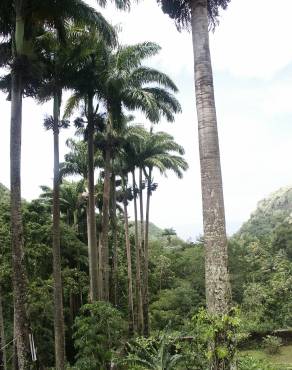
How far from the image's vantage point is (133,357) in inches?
398

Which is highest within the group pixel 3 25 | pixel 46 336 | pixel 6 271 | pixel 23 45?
pixel 3 25

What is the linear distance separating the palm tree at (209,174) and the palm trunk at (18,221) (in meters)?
4.62

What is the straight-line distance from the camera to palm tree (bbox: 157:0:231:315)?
21.9ft

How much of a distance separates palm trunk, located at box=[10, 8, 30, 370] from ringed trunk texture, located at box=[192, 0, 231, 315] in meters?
4.62

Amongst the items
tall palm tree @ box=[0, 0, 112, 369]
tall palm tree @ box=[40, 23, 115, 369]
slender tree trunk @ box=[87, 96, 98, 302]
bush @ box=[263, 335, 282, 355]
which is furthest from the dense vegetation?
tall palm tree @ box=[0, 0, 112, 369]

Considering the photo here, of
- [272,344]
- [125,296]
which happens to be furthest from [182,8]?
[125,296]

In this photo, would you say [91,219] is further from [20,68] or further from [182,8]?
[182,8]

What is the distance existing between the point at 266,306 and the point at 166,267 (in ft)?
41.5

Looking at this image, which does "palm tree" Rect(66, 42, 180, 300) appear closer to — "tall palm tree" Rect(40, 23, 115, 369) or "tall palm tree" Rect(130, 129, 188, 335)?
"tall palm tree" Rect(40, 23, 115, 369)

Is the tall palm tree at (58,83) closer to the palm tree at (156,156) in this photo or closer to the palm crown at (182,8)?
the palm crown at (182,8)

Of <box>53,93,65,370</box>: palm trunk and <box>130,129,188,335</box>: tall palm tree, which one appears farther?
<box>130,129,188,335</box>: tall palm tree

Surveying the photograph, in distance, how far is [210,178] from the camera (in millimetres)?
7008

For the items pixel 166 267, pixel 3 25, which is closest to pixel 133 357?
pixel 3 25

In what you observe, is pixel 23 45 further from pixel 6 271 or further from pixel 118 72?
pixel 6 271
